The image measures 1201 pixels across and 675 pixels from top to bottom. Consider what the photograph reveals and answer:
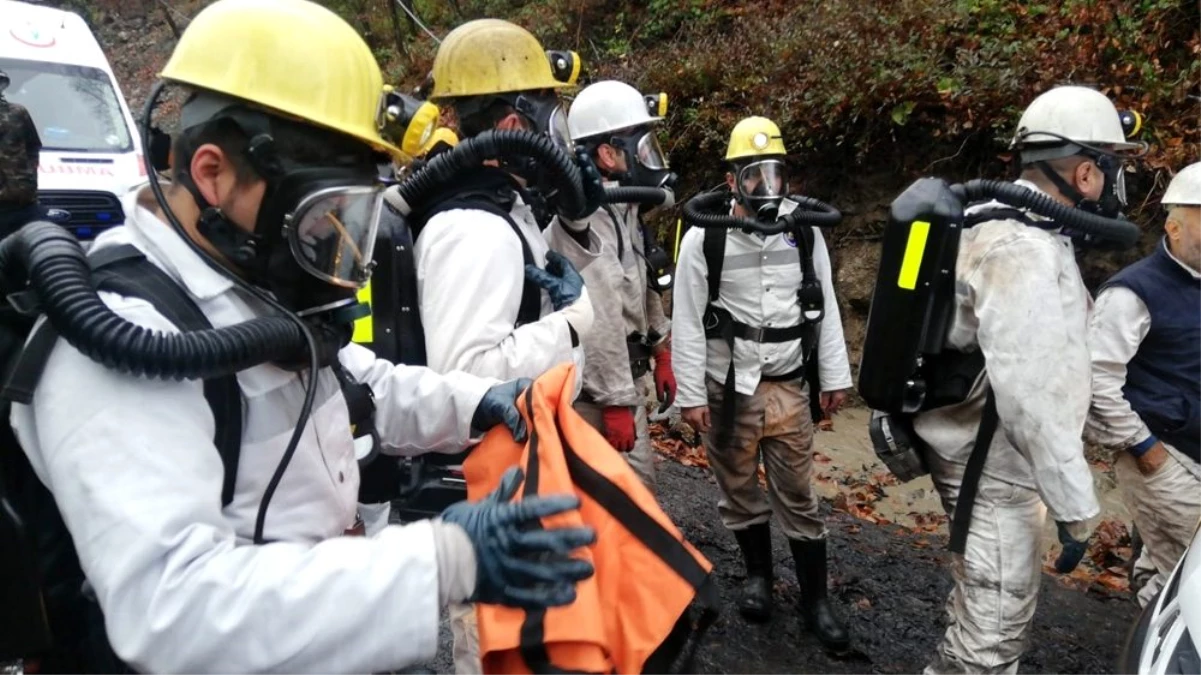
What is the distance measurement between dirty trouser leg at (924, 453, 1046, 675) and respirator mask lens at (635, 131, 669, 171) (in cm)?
221

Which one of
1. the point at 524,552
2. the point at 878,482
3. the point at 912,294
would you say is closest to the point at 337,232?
the point at 524,552

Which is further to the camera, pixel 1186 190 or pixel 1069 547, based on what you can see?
pixel 1186 190

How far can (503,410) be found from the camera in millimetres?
1920

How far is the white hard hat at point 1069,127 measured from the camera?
10.3 feet

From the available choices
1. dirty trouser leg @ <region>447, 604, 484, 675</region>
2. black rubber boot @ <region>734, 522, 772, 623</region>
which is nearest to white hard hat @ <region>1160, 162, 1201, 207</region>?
black rubber boot @ <region>734, 522, 772, 623</region>

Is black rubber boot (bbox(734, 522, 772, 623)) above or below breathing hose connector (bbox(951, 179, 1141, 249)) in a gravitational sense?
below

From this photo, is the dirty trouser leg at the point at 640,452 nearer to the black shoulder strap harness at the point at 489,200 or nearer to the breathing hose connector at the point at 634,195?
the breathing hose connector at the point at 634,195

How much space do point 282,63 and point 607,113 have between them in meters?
2.92

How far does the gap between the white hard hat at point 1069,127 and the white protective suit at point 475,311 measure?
80.0 inches

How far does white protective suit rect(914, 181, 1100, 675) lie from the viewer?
2.77 metres

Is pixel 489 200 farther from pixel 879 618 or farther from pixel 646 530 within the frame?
pixel 879 618

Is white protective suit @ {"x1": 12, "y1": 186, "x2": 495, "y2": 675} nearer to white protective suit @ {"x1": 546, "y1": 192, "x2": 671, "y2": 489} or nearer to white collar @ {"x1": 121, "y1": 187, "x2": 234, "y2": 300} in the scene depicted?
white collar @ {"x1": 121, "y1": 187, "x2": 234, "y2": 300}

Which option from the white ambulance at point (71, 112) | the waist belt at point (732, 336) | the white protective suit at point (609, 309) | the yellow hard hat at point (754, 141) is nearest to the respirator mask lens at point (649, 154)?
the white protective suit at point (609, 309)

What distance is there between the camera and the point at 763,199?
4.19 metres
